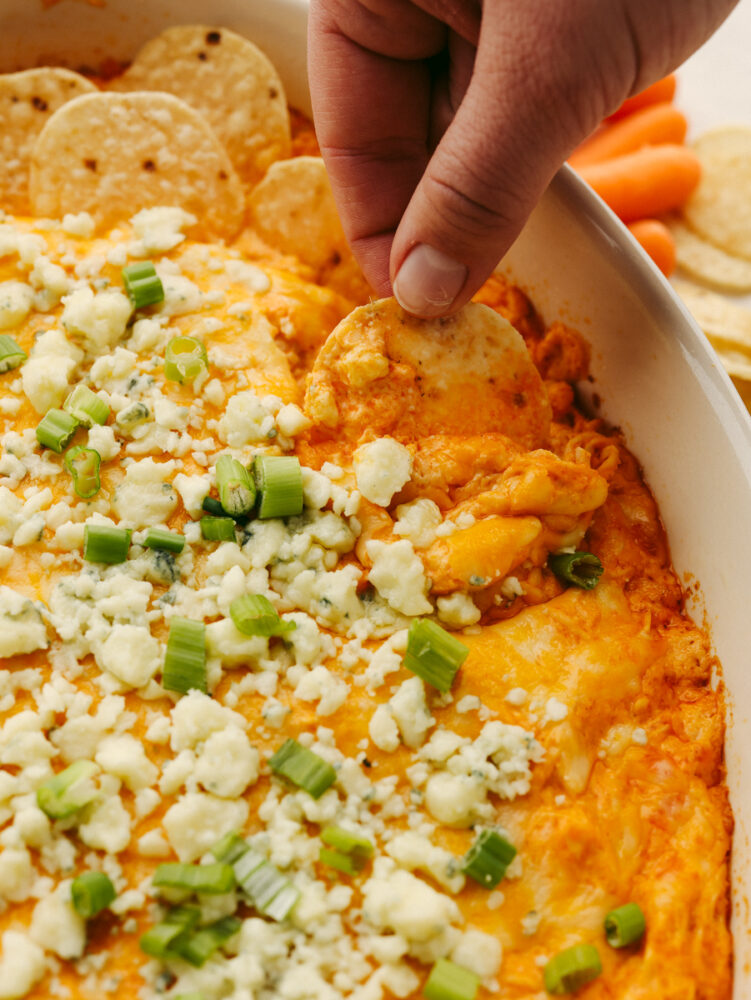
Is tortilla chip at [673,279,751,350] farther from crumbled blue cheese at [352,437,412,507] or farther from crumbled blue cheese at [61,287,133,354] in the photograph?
crumbled blue cheese at [61,287,133,354]

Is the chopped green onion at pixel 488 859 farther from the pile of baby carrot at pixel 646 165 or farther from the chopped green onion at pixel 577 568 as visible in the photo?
the pile of baby carrot at pixel 646 165

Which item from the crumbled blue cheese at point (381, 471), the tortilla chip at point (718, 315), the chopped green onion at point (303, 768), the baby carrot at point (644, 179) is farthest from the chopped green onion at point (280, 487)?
the baby carrot at point (644, 179)

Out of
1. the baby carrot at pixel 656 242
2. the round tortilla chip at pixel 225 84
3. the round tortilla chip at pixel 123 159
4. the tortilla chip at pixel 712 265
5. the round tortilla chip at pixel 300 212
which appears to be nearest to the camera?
the round tortilla chip at pixel 123 159

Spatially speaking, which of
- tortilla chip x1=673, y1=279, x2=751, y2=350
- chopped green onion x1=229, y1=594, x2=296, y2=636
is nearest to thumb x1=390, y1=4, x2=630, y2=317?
chopped green onion x1=229, y1=594, x2=296, y2=636

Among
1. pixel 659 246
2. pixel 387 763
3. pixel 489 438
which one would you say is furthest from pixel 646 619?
pixel 659 246

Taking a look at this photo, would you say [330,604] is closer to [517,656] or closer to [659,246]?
[517,656]
